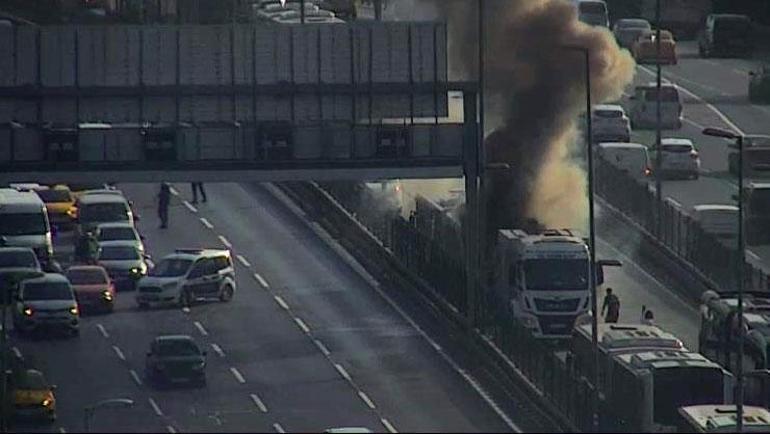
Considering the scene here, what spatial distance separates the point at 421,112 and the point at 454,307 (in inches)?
196

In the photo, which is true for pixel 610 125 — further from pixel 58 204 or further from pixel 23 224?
pixel 23 224

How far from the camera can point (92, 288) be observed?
7775cm

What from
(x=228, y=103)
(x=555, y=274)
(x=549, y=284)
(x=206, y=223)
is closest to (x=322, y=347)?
(x=549, y=284)

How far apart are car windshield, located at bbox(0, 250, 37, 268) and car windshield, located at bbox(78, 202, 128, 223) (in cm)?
717

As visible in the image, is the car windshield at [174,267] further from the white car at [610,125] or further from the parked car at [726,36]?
the parked car at [726,36]

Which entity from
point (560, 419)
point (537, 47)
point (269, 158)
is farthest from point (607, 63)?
point (560, 419)

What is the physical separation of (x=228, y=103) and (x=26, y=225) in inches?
345

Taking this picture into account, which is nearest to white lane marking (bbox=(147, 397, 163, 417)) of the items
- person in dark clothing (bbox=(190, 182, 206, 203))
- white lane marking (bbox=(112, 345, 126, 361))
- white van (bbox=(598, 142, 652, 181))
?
white lane marking (bbox=(112, 345, 126, 361))

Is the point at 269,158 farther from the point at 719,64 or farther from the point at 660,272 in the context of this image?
the point at 719,64

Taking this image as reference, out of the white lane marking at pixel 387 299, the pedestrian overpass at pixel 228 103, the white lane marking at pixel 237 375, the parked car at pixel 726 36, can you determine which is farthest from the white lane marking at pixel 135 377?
the parked car at pixel 726 36

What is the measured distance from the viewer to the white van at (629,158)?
93.6 m

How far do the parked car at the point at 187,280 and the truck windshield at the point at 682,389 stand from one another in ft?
62.5

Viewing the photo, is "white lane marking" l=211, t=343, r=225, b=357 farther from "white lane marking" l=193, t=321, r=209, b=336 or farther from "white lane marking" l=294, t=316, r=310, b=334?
"white lane marking" l=294, t=316, r=310, b=334

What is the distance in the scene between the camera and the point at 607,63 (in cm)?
8788
